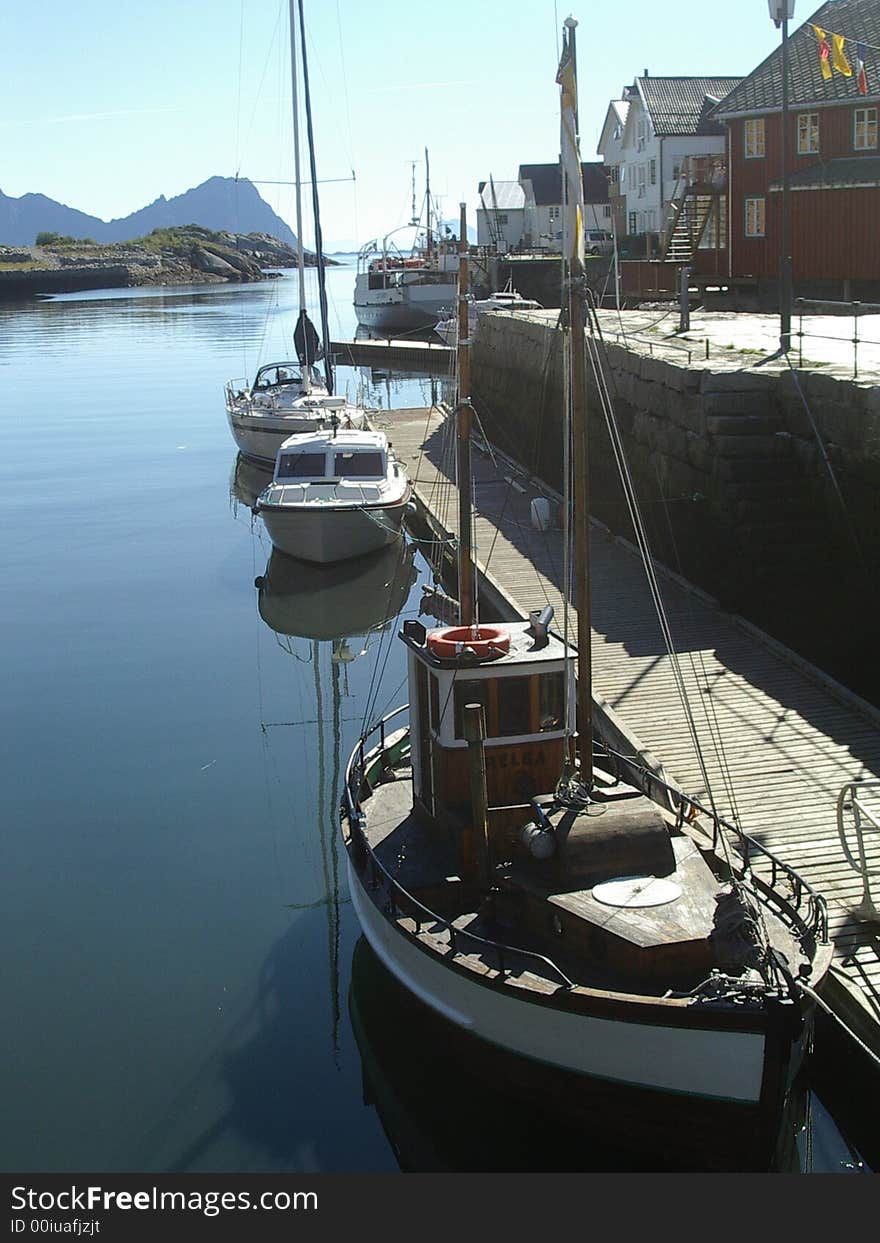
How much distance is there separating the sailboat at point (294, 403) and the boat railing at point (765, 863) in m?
20.2

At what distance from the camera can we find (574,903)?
9.73 metres

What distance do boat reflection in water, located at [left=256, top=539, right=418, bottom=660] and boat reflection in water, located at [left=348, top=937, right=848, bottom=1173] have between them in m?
12.0

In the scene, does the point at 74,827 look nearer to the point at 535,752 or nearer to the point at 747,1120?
the point at 535,752

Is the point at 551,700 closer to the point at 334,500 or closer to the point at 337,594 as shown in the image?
the point at 337,594

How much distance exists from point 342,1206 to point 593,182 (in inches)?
3260

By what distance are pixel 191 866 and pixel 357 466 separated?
14.2 m

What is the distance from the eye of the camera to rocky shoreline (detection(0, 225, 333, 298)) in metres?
139

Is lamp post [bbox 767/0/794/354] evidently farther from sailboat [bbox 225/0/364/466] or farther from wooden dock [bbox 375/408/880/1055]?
sailboat [bbox 225/0/364/466]

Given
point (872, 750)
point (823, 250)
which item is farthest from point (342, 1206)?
point (823, 250)

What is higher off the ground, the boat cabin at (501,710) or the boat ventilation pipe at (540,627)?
the boat ventilation pipe at (540,627)

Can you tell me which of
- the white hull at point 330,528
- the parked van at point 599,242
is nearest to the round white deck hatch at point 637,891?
the white hull at point 330,528

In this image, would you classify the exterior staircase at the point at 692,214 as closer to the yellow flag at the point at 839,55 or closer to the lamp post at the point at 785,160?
the yellow flag at the point at 839,55

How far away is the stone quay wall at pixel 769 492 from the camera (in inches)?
665

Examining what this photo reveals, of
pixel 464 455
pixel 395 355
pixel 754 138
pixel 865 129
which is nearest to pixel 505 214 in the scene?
pixel 395 355
